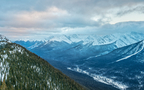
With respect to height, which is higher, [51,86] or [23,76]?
[23,76]

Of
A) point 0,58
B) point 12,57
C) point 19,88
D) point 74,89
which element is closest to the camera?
point 19,88

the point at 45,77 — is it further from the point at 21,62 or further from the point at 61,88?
the point at 21,62

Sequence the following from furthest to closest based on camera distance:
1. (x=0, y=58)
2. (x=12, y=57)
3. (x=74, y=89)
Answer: (x=74, y=89)
(x=12, y=57)
(x=0, y=58)

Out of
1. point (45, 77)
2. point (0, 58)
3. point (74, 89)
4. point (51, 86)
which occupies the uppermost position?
point (0, 58)

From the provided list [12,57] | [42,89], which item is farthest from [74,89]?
[12,57]

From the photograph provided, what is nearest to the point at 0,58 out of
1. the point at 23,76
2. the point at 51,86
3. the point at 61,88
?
the point at 23,76

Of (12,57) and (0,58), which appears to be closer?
(0,58)

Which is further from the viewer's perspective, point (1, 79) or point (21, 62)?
point (21, 62)

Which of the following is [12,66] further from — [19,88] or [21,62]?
[19,88]

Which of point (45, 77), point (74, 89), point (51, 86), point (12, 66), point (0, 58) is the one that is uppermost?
point (0, 58)
